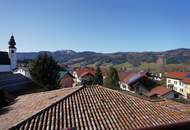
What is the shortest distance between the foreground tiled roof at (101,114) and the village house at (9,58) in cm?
6214

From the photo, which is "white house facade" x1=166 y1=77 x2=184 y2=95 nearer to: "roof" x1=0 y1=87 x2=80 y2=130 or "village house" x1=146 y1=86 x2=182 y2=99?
"village house" x1=146 y1=86 x2=182 y2=99

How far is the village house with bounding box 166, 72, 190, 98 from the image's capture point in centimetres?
6247

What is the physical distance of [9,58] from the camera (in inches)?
3034

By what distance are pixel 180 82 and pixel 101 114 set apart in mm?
56497

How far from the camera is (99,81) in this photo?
58906 millimetres

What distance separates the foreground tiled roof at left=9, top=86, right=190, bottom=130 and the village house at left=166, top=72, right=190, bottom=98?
45.8 metres

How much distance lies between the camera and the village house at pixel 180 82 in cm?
6247

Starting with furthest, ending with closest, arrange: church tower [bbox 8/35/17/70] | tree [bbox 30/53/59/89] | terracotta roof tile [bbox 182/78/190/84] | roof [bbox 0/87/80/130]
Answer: church tower [bbox 8/35/17/70]
terracotta roof tile [bbox 182/78/190/84]
tree [bbox 30/53/59/89]
roof [bbox 0/87/80/130]

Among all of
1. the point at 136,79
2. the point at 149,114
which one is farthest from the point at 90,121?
the point at 136,79

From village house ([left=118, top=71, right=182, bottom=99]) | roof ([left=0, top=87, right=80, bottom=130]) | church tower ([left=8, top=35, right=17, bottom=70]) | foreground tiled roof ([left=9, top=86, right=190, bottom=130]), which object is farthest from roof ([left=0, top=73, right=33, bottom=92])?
church tower ([left=8, top=35, right=17, bottom=70])

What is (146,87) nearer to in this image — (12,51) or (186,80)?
(186,80)

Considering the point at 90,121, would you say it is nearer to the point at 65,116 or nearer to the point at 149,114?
the point at 65,116

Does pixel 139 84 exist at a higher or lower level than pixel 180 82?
higher

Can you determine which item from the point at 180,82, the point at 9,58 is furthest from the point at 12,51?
the point at 180,82
